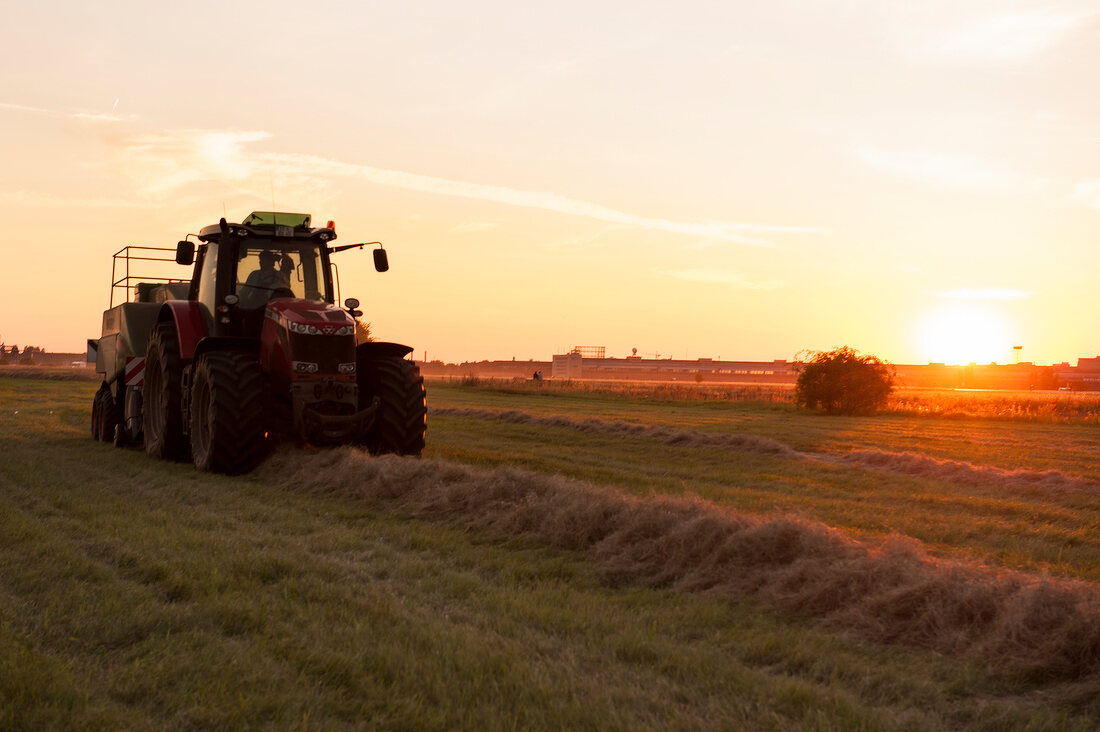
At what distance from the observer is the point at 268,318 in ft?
40.9

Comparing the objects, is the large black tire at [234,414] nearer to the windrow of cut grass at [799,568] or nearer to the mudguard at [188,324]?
the mudguard at [188,324]

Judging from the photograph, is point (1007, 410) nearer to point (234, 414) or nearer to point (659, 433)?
point (659, 433)

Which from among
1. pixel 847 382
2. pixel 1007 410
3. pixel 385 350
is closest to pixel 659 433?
pixel 385 350

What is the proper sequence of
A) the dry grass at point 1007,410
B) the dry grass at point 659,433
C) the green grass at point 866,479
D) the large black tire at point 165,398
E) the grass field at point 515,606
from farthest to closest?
the dry grass at point 1007,410 < the dry grass at point 659,433 < the large black tire at point 165,398 < the green grass at point 866,479 < the grass field at point 515,606

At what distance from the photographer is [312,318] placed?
1177cm

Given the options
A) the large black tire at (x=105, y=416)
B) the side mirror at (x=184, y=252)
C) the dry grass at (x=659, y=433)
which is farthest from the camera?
the dry grass at (x=659, y=433)

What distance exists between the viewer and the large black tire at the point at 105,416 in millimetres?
16594

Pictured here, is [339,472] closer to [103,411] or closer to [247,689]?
[247,689]

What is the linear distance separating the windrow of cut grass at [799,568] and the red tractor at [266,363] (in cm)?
219

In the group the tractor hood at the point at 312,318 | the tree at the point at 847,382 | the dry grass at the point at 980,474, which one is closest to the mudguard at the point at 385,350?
the tractor hood at the point at 312,318

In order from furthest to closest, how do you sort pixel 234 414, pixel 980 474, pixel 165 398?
pixel 980 474, pixel 165 398, pixel 234 414

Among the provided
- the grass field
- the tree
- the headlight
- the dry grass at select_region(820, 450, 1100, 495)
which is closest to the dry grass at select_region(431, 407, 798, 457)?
the dry grass at select_region(820, 450, 1100, 495)

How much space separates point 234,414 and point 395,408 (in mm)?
2058

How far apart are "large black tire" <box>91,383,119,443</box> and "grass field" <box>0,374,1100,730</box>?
5287mm
